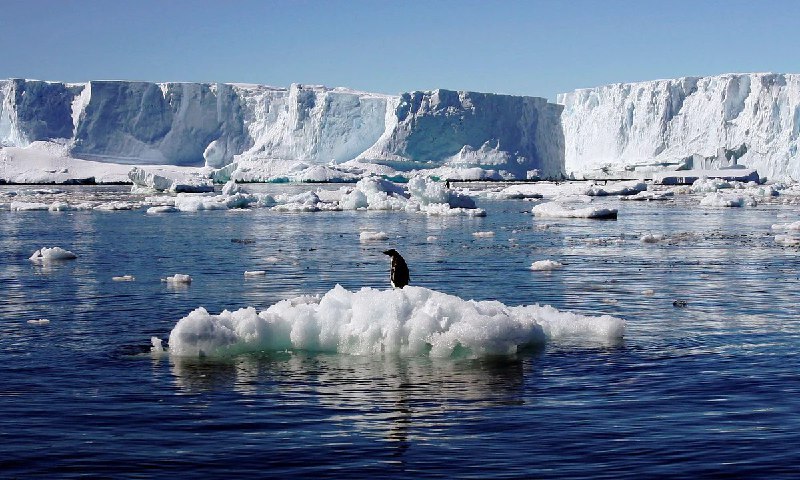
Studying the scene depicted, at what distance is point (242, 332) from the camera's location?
11.0 m

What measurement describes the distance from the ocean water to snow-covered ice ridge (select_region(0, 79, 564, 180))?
86774 mm

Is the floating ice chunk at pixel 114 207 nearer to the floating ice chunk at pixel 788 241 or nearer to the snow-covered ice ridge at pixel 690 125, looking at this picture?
the floating ice chunk at pixel 788 241

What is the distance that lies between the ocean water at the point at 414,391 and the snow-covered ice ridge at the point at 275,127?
285 ft

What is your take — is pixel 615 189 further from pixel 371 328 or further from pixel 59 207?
pixel 371 328

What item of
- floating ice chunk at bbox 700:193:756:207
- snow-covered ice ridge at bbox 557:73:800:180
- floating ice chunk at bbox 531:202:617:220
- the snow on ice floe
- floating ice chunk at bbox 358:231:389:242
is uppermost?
snow-covered ice ridge at bbox 557:73:800:180

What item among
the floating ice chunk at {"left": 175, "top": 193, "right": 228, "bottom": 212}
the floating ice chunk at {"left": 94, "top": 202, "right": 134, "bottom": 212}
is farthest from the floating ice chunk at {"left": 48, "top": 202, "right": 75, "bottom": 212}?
the floating ice chunk at {"left": 175, "top": 193, "right": 228, "bottom": 212}

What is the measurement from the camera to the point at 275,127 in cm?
12094

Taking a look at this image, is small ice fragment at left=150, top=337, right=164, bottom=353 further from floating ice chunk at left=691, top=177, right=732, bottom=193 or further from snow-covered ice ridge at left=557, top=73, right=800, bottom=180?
snow-covered ice ridge at left=557, top=73, right=800, bottom=180

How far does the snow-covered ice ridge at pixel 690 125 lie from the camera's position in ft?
317

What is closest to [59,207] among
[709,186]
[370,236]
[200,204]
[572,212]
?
[200,204]

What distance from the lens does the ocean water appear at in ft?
23.4

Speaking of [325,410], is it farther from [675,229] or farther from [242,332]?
[675,229]

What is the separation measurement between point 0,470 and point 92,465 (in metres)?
0.57

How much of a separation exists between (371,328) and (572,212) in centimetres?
3125
